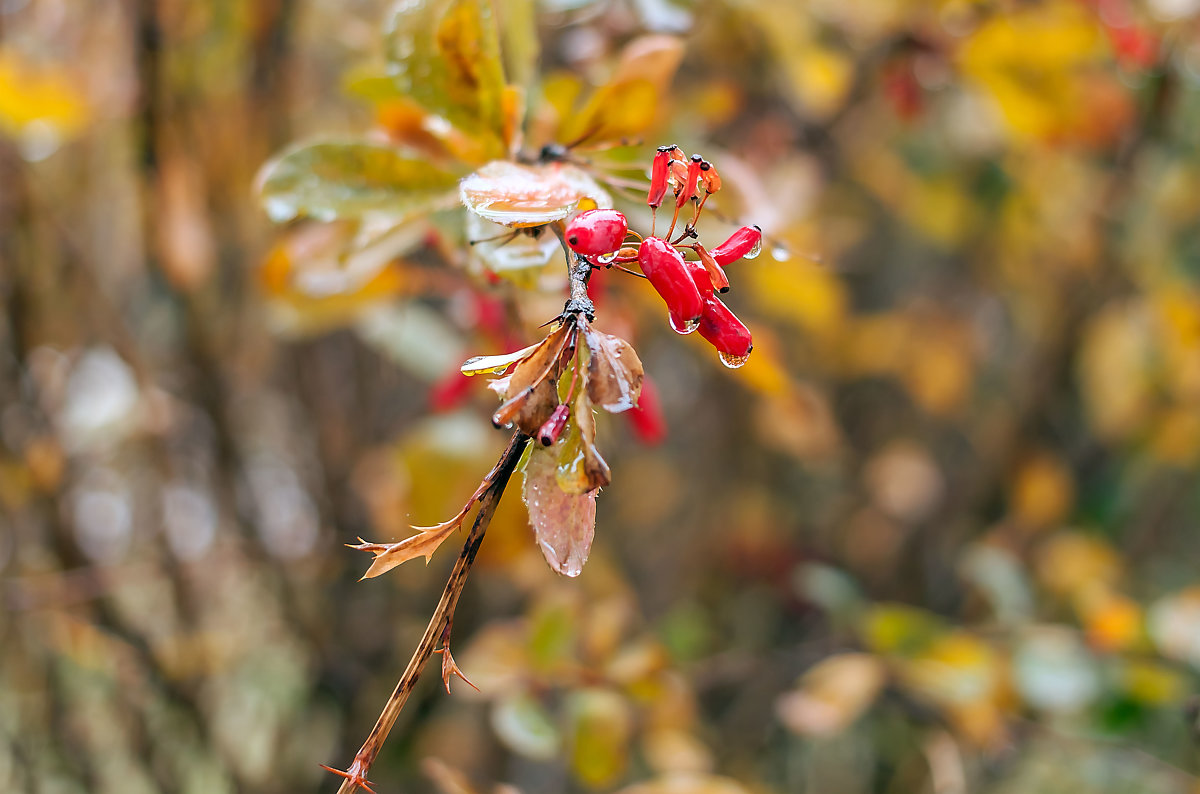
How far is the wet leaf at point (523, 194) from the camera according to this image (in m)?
0.29

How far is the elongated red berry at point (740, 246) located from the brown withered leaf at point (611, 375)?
0.07 meters

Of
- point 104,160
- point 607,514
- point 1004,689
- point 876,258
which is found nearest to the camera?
point 1004,689

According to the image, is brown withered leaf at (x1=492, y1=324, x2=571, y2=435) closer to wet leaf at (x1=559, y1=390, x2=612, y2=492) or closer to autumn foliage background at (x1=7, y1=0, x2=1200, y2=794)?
wet leaf at (x1=559, y1=390, x2=612, y2=492)

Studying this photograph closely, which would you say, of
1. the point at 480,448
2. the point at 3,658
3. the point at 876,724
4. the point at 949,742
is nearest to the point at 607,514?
the point at 876,724

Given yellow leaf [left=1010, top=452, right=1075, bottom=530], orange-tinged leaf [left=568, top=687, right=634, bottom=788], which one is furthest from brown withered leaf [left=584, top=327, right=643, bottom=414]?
yellow leaf [left=1010, top=452, right=1075, bottom=530]

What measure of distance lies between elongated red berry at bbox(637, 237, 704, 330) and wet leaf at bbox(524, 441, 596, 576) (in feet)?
0.23

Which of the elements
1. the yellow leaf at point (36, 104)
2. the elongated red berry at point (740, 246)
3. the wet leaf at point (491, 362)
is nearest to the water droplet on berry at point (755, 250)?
the elongated red berry at point (740, 246)

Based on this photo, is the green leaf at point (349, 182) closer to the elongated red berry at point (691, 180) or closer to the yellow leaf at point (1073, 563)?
the elongated red berry at point (691, 180)

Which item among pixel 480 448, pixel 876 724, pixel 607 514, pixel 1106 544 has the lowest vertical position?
pixel 876 724

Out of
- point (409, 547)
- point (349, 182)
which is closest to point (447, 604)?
point (409, 547)

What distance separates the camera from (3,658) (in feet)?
3.76

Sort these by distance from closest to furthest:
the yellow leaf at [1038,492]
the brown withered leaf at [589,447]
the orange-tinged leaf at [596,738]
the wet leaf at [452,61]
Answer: the brown withered leaf at [589,447] < the wet leaf at [452,61] < the orange-tinged leaf at [596,738] < the yellow leaf at [1038,492]

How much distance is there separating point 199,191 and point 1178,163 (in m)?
1.29

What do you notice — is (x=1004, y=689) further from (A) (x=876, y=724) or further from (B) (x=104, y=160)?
(B) (x=104, y=160)
